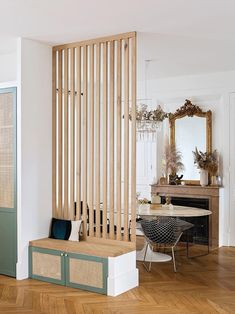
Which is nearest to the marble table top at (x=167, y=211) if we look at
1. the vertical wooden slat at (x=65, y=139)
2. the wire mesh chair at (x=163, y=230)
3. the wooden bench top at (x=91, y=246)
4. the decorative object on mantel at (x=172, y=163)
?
the wire mesh chair at (x=163, y=230)

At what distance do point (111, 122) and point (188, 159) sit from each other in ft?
10.2

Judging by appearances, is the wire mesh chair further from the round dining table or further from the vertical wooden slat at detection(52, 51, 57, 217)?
the vertical wooden slat at detection(52, 51, 57, 217)

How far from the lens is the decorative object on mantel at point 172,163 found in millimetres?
7834

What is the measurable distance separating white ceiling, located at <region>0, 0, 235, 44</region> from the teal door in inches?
34.4

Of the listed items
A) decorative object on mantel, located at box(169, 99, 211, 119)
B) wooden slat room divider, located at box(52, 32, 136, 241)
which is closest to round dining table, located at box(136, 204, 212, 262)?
wooden slat room divider, located at box(52, 32, 136, 241)

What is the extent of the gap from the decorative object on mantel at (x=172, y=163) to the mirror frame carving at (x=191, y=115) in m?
0.15

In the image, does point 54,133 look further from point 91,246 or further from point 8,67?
point 91,246

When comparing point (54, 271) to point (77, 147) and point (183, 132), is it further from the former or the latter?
point (183, 132)

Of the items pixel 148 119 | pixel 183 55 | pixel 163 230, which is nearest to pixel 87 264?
pixel 163 230

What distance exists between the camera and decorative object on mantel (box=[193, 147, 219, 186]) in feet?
24.2

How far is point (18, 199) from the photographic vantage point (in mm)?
5211

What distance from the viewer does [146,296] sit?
180 inches

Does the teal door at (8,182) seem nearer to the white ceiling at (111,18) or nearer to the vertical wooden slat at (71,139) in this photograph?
the vertical wooden slat at (71,139)

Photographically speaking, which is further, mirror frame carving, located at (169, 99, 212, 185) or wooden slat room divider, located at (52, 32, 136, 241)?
mirror frame carving, located at (169, 99, 212, 185)
